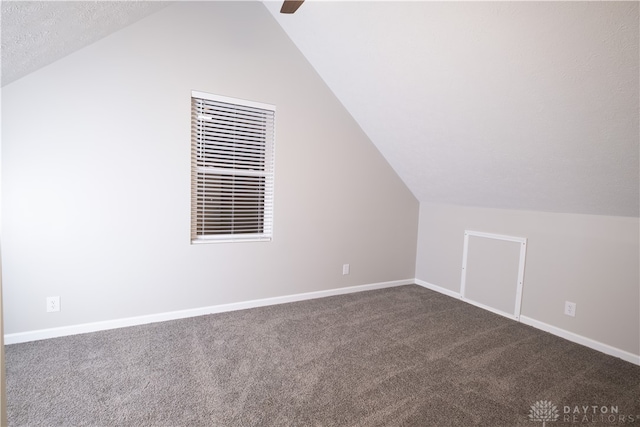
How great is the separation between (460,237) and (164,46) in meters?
3.59

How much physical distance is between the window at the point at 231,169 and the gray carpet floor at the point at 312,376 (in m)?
0.90

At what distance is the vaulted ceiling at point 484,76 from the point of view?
172cm

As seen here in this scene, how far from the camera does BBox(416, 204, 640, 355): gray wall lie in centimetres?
248

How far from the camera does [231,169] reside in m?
3.13

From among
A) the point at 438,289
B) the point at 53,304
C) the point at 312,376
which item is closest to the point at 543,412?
the point at 312,376

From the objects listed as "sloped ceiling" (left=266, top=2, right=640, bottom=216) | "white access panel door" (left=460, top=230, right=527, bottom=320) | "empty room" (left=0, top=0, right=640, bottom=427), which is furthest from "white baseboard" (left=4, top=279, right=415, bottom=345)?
"sloped ceiling" (left=266, top=2, right=640, bottom=216)

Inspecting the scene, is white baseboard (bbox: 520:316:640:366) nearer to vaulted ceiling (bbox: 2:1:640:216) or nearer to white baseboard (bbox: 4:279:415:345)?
vaulted ceiling (bbox: 2:1:640:216)

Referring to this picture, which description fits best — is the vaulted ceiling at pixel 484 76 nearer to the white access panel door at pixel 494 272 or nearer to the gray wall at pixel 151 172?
the gray wall at pixel 151 172

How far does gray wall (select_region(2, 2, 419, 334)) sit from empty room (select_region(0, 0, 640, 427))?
17 mm

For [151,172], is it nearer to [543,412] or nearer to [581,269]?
[543,412]

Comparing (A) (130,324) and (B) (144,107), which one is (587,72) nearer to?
(B) (144,107)

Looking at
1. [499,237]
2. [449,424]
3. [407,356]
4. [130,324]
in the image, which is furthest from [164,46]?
[499,237]

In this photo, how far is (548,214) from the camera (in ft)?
9.79

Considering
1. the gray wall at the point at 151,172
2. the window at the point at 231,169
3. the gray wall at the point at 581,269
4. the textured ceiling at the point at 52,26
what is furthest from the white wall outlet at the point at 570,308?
the textured ceiling at the point at 52,26
